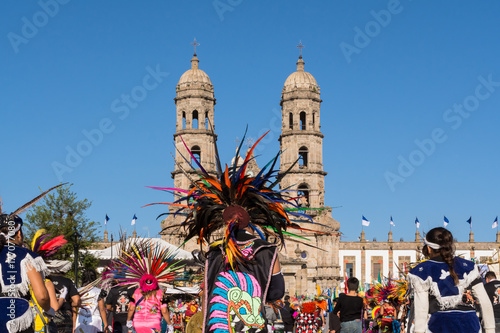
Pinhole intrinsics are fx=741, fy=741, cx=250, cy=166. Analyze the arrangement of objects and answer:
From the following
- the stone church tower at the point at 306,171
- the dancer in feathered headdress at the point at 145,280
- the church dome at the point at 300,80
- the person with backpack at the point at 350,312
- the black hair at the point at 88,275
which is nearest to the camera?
the dancer in feathered headdress at the point at 145,280

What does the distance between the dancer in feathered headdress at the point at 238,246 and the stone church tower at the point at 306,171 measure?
54.8m

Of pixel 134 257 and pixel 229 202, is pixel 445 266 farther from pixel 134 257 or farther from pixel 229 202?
pixel 134 257

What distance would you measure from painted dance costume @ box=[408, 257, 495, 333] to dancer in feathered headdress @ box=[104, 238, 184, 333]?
17.5 ft

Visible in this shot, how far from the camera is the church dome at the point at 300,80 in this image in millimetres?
66500

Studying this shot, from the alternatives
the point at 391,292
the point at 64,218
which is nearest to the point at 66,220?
the point at 64,218

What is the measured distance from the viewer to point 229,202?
22.9 ft

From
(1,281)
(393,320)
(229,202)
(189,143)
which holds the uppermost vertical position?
(189,143)

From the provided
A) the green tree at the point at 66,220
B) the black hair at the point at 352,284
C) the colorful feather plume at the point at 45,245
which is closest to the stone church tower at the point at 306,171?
the green tree at the point at 66,220

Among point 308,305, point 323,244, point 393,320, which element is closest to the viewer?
point 393,320

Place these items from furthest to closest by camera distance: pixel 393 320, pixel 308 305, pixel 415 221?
pixel 415 221 < pixel 308 305 < pixel 393 320

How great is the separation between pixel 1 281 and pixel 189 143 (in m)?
59.5

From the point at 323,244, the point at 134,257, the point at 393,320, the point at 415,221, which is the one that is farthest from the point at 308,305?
the point at 415,221

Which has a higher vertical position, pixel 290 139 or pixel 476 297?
pixel 290 139

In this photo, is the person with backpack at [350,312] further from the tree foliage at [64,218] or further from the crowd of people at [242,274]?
the tree foliage at [64,218]
